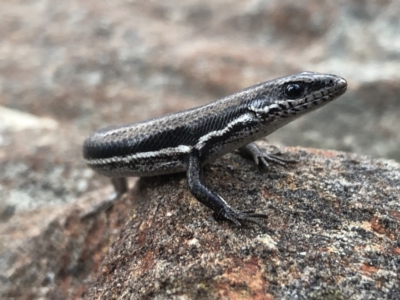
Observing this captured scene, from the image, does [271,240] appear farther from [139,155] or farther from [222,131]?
[139,155]

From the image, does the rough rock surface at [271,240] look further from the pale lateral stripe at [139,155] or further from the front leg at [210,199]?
the pale lateral stripe at [139,155]

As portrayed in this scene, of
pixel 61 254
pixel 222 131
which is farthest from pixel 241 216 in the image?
pixel 61 254

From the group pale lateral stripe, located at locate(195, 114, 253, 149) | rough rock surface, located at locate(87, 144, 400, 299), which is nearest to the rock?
rough rock surface, located at locate(87, 144, 400, 299)

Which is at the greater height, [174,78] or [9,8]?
[9,8]

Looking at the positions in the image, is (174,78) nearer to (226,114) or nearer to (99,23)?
(99,23)

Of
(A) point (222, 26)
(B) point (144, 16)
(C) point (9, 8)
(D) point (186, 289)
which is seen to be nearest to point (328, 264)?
(D) point (186, 289)

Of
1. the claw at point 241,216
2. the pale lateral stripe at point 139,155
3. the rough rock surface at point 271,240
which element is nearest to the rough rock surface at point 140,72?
the pale lateral stripe at point 139,155

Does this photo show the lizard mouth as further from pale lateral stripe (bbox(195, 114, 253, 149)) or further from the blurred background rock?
the blurred background rock
